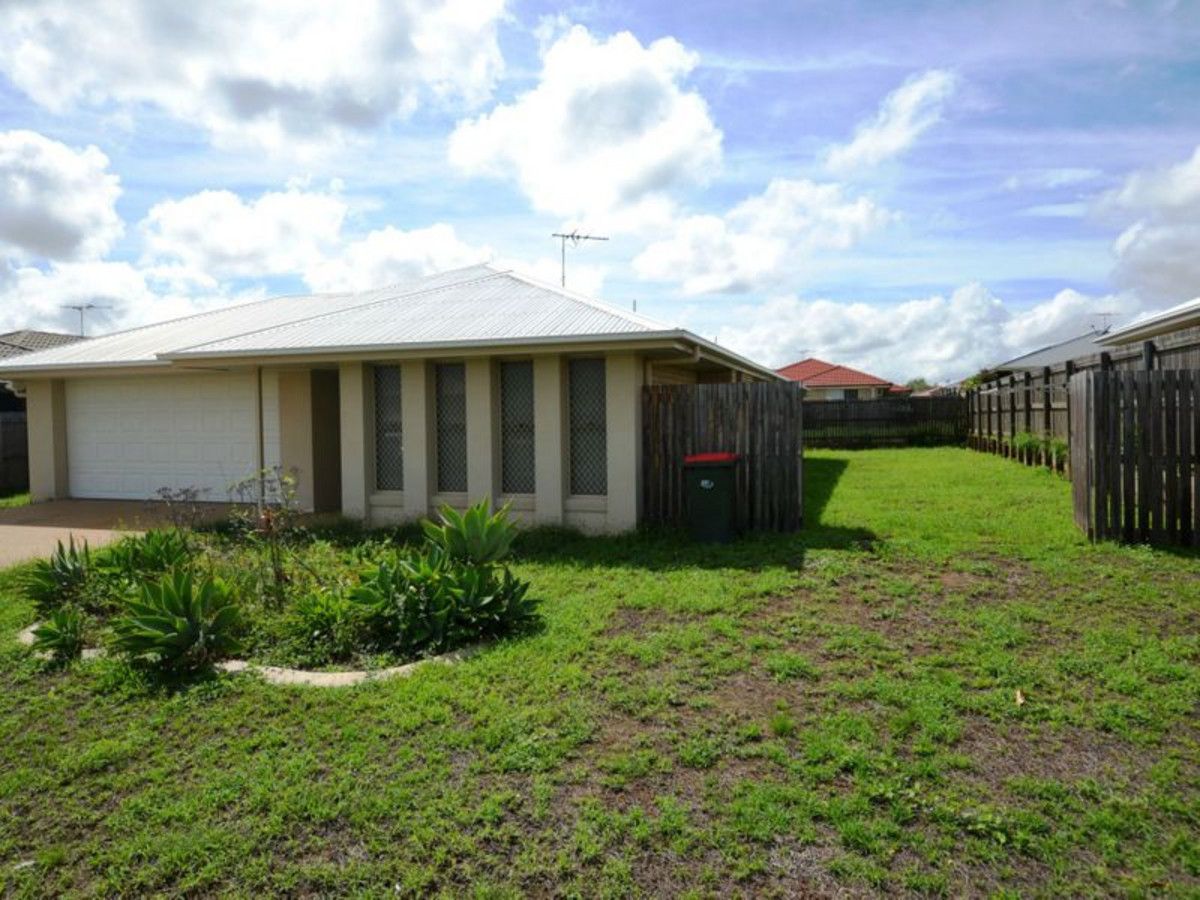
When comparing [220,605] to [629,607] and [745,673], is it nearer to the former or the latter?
[629,607]

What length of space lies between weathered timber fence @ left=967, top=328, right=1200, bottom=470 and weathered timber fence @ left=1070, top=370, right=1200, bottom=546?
1.34 m

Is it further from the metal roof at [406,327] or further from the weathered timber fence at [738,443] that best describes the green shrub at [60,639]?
the weathered timber fence at [738,443]

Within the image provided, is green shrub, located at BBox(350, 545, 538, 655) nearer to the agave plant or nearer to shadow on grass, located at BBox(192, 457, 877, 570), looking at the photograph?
the agave plant

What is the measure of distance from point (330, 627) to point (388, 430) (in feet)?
19.1

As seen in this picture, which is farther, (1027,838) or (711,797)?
(711,797)

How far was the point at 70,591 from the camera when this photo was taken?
749 cm

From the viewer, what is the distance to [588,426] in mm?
10734

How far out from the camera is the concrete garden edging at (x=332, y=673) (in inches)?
214

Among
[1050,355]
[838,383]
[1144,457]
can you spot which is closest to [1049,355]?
[1050,355]

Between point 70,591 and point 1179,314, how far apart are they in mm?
14372

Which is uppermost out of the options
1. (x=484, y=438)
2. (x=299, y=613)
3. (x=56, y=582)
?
(x=484, y=438)

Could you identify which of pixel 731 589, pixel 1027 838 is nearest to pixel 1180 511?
pixel 731 589

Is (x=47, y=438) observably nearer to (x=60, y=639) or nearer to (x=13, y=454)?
(x=13, y=454)

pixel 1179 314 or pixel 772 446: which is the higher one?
pixel 1179 314
